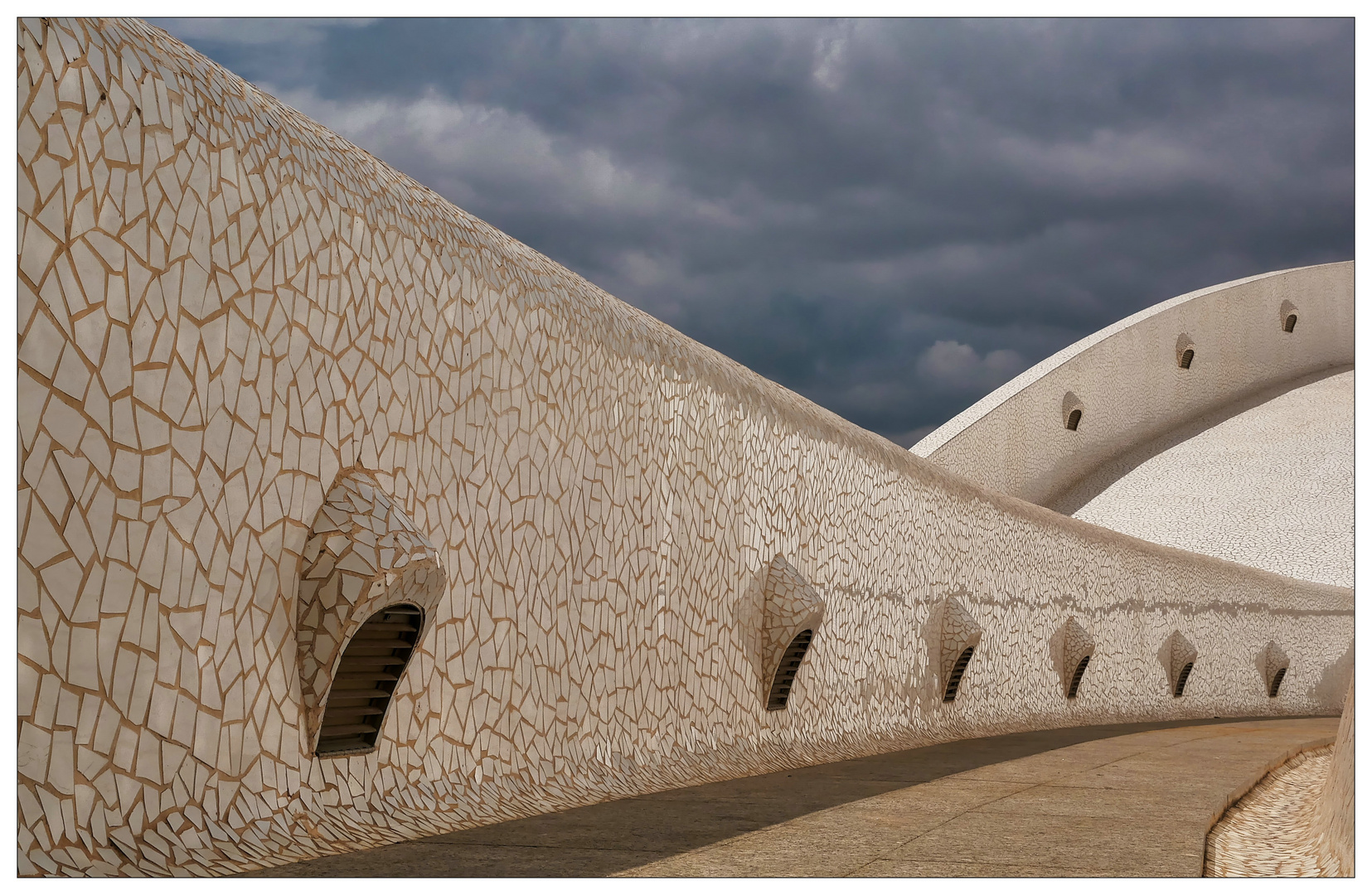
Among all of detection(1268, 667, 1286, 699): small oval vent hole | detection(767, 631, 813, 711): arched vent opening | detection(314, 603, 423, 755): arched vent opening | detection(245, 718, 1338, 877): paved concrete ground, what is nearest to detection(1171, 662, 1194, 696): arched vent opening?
detection(1268, 667, 1286, 699): small oval vent hole

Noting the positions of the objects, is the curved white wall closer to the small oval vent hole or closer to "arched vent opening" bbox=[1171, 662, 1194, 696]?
the small oval vent hole

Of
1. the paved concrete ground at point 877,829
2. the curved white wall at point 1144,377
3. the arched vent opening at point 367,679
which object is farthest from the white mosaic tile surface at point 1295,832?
the curved white wall at point 1144,377

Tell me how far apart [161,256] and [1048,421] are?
2135cm

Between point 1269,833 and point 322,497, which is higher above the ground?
point 322,497

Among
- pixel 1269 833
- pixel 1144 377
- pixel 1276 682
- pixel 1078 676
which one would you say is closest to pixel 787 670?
pixel 1269 833

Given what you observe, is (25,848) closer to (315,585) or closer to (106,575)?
(106,575)

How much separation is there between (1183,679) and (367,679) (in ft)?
44.2

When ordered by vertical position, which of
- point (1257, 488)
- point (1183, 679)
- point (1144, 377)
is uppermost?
point (1144, 377)

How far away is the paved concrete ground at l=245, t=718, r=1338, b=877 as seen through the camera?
3781 mm

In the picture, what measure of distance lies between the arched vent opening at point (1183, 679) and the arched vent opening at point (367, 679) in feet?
42.8

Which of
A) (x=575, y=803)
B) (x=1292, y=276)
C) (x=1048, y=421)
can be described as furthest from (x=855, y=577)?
(x=1292, y=276)

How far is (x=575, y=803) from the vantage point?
527 cm

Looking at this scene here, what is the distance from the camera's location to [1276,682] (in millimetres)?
17422

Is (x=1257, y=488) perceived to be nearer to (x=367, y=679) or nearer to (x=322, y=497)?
(x=367, y=679)
